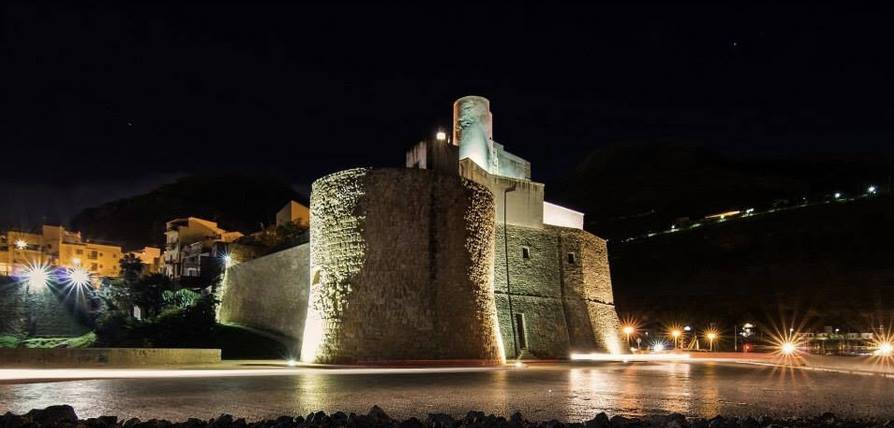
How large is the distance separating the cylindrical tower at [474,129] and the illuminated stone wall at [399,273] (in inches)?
494

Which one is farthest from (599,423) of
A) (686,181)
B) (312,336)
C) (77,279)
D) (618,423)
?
(686,181)

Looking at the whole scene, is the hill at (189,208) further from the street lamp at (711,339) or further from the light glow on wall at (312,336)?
the light glow on wall at (312,336)

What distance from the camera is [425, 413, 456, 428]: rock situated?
5.17m

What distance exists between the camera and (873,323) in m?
40.4

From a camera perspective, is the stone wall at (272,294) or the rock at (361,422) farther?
the stone wall at (272,294)

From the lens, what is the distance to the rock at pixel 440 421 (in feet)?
17.0

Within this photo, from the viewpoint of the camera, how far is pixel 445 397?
27.4 feet

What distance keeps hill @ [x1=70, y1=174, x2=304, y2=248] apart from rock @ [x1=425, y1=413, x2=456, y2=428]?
84.3 metres

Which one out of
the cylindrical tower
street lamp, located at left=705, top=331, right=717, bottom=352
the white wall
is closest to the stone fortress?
the white wall

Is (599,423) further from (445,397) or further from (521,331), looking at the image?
(521,331)

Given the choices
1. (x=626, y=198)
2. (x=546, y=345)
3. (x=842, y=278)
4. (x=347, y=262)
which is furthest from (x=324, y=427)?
(x=626, y=198)

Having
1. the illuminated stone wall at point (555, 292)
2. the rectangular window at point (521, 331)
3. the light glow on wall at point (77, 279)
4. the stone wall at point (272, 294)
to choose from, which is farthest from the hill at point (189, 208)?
the rectangular window at point (521, 331)

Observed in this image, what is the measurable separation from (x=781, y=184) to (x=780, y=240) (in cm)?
6173

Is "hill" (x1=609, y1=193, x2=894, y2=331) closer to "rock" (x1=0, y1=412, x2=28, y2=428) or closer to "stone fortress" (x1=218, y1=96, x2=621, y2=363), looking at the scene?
"stone fortress" (x1=218, y1=96, x2=621, y2=363)
